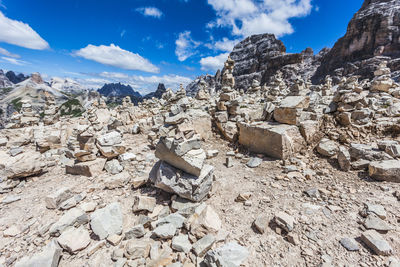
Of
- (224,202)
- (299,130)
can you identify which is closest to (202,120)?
(299,130)

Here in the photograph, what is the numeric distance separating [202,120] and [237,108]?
2143 millimetres

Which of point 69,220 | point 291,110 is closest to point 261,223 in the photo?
point 69,220

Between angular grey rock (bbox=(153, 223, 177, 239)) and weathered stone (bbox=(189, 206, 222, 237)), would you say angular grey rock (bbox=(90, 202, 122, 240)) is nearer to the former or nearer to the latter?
angular grey rock (bbox=(153, 223, 177, 239))

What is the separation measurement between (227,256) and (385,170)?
4.96m

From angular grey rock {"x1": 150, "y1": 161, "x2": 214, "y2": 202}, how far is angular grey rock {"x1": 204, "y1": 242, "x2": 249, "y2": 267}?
5.36 feet

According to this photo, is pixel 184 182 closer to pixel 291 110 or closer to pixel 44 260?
pixel 44 260

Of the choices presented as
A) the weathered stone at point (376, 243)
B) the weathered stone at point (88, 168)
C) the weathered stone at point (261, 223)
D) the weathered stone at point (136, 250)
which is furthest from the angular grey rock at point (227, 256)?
the weathered stone at point (88, 168)

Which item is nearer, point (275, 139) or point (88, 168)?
point (88, 168)

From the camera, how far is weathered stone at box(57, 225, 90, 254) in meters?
3.45

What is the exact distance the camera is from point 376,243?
9.73 ft

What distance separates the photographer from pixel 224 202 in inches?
189

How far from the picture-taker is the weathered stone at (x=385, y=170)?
4416mm

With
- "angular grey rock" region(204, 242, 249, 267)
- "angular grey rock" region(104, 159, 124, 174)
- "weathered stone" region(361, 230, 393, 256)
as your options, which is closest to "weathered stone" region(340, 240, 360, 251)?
"weathered stone" region(361, 230, 393, 256)

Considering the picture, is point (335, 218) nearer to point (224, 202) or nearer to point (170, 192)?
point (224, 202)
